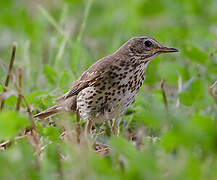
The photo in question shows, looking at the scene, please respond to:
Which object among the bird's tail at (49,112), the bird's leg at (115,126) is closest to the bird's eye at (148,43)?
the bird's leg at (115,126)

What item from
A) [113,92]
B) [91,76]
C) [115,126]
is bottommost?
[115,126]

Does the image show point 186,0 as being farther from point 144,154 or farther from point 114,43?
point 144,154

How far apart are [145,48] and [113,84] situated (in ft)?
2.16

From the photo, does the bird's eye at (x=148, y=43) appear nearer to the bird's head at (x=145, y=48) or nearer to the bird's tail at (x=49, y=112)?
the bird's head at (x=145, y=48)

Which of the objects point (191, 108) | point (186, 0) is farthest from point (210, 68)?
point (186, 0)

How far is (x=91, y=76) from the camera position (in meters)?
6.41

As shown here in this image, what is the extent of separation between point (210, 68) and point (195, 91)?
→ 139 centimetres

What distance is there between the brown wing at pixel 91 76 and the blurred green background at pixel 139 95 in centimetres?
26

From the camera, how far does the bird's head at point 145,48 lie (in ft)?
21.4

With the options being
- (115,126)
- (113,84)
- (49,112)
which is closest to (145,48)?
(113,84)

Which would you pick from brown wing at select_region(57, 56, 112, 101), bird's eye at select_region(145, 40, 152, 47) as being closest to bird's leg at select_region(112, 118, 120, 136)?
brown wing at select_region(57, 56, 112, 101)

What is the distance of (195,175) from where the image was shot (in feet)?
12.1

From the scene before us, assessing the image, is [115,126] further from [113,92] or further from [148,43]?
[148,43]

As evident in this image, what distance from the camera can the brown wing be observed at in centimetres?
632
